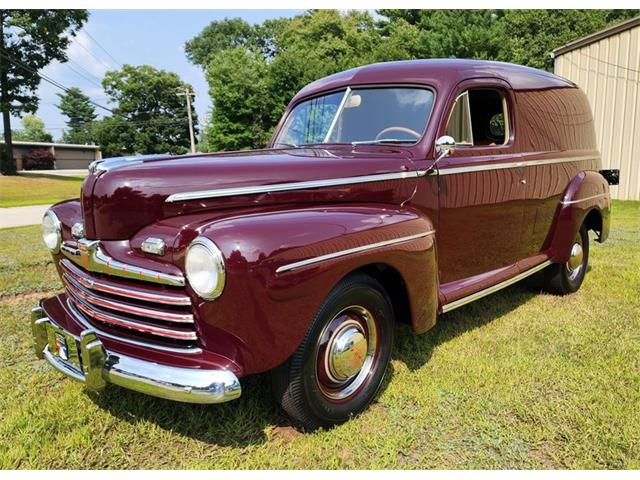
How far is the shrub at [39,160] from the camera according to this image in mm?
43669

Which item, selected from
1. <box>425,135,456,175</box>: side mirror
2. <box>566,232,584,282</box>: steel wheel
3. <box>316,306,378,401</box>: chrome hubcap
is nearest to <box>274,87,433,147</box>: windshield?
<box>425,135,456,175</box>: side mirror

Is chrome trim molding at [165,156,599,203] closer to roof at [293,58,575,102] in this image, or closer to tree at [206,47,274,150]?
roof at [293,58,575,102]

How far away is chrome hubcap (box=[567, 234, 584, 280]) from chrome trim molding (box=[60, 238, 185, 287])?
378 cm

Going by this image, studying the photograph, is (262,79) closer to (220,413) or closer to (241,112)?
(241,112)

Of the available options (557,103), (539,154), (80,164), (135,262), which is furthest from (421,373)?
(80,164)

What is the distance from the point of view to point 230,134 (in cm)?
2814

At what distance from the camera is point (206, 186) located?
2.27 m

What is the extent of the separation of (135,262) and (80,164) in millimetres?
58202

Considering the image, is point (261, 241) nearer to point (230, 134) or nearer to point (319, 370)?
point (319, 370)

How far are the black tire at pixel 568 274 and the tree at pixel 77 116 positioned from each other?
76467 mm

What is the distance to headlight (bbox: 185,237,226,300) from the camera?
1907mm

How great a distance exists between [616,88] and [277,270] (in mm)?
13359

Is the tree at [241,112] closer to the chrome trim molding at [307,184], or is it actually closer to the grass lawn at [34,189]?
the grass lawn at [34,189]

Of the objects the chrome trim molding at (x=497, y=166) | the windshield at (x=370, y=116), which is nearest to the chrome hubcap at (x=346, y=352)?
the chrome trim molding at (x=497, y=166)
